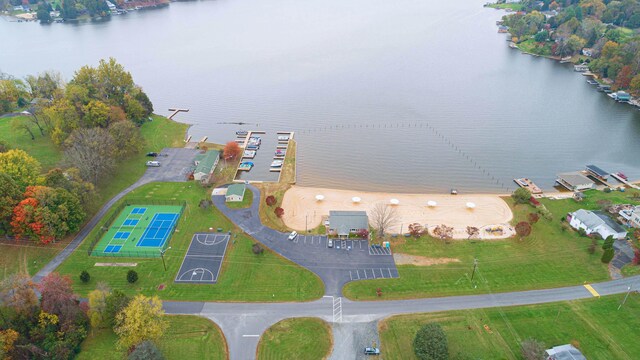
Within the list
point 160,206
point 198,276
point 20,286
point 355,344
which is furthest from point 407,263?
point 20,286

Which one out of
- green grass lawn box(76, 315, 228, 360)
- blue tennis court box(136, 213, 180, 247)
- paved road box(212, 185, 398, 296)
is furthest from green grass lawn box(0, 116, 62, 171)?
green grass lawn box(76, 315, 228, 360)

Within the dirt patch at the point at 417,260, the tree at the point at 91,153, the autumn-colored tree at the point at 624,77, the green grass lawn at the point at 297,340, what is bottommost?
the green grass lawn at the point at 297,340

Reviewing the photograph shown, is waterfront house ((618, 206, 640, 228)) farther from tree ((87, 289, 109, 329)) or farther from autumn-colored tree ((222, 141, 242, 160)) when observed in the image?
tree ((87, 289, 109, 329))

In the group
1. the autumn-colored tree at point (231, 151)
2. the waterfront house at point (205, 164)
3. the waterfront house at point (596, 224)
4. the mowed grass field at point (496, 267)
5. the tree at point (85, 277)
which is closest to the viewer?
the mowed grass field at point (496, 267)

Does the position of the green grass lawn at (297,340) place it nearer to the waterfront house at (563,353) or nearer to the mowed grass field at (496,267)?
the mowed grass field at (496,267)

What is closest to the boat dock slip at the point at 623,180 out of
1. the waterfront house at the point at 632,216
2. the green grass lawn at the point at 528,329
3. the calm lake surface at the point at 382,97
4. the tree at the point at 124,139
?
the calm lake surface at the point at 382,97

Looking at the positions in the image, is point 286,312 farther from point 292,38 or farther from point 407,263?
point 292,38
